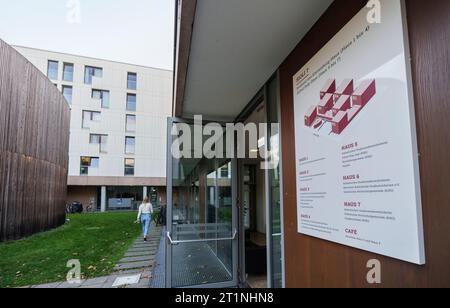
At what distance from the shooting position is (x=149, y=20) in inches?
112

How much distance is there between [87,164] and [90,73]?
8.51 metres

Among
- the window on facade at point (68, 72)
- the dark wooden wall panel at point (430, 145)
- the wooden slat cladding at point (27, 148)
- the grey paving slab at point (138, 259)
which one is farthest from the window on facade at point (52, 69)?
the dark wooden wall panel at point (430, 145)

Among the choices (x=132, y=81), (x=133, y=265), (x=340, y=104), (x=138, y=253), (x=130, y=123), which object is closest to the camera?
(x=340, y=104)

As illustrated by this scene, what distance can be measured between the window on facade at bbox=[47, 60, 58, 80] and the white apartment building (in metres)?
0.08

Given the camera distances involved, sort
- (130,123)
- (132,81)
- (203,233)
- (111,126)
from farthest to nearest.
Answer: (132,81) → (130,123) → (111,126) → (203,233)

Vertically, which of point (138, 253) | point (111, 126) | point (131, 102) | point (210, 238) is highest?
point (131, 102)

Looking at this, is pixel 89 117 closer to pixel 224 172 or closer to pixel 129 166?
pixel 129 166

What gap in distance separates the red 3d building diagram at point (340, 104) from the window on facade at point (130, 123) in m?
26.1

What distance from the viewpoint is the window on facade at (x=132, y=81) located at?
26.7 meters

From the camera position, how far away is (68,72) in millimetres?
25219

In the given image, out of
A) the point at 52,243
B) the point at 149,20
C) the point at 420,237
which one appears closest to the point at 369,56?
the point at 420,237

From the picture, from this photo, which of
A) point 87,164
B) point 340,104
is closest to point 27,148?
point 340,104

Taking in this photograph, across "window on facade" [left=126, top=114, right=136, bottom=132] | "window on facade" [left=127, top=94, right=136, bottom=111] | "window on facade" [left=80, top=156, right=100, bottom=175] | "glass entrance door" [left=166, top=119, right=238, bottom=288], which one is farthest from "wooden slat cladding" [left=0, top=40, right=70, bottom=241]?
"window on facade" [left=127, top=94, right=136, bottom=111]
